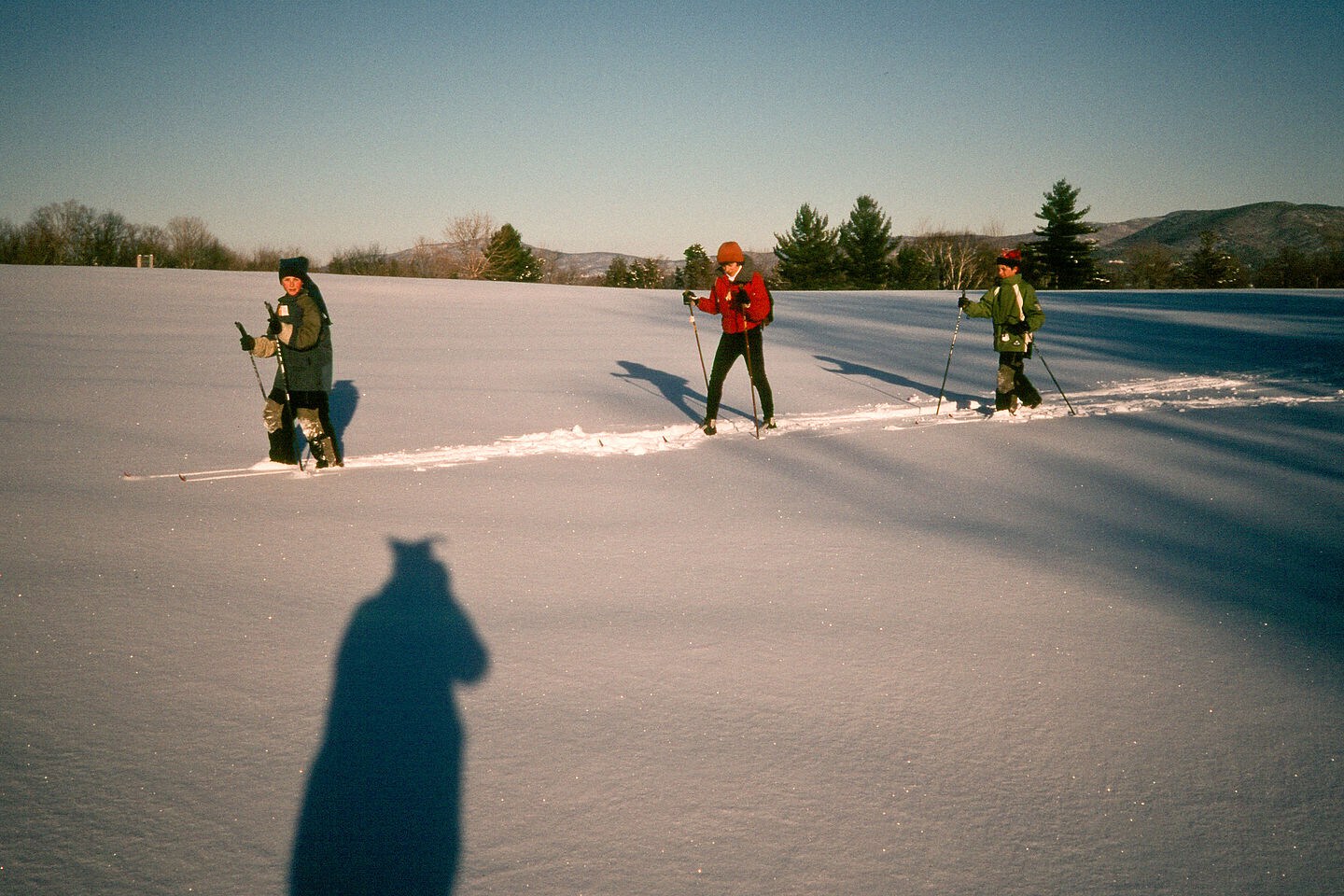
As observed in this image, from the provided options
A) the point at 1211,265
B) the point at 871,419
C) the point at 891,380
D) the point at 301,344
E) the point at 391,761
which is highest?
the point at 1211,265

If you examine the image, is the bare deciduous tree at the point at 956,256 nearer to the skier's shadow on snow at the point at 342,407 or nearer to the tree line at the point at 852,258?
the tree line at the point at 852,258

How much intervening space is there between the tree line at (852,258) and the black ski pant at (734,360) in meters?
36.9

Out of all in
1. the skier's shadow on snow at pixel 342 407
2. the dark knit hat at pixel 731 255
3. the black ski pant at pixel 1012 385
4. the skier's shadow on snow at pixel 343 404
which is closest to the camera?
the dark knit hat at pixel 731 255

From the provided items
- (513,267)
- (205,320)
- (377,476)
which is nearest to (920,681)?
(377,476)

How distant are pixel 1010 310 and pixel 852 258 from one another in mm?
56863

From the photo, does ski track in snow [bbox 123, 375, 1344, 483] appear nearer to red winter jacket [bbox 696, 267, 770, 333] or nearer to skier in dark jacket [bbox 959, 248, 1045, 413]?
skier in dark jacket [bbox 959, 248, 1045, 413]

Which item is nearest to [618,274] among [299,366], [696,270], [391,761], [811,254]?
[696,270]

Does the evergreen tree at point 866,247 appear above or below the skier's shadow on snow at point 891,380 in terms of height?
above

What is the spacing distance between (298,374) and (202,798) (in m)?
4.17

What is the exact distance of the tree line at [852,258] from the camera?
4922 cm

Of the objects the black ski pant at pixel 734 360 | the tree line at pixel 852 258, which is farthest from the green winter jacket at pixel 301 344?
the tree line at pixel 852 258

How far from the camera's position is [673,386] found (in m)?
10.1

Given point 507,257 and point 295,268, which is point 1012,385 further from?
point 507,257

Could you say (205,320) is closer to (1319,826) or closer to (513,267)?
(1319,826)
